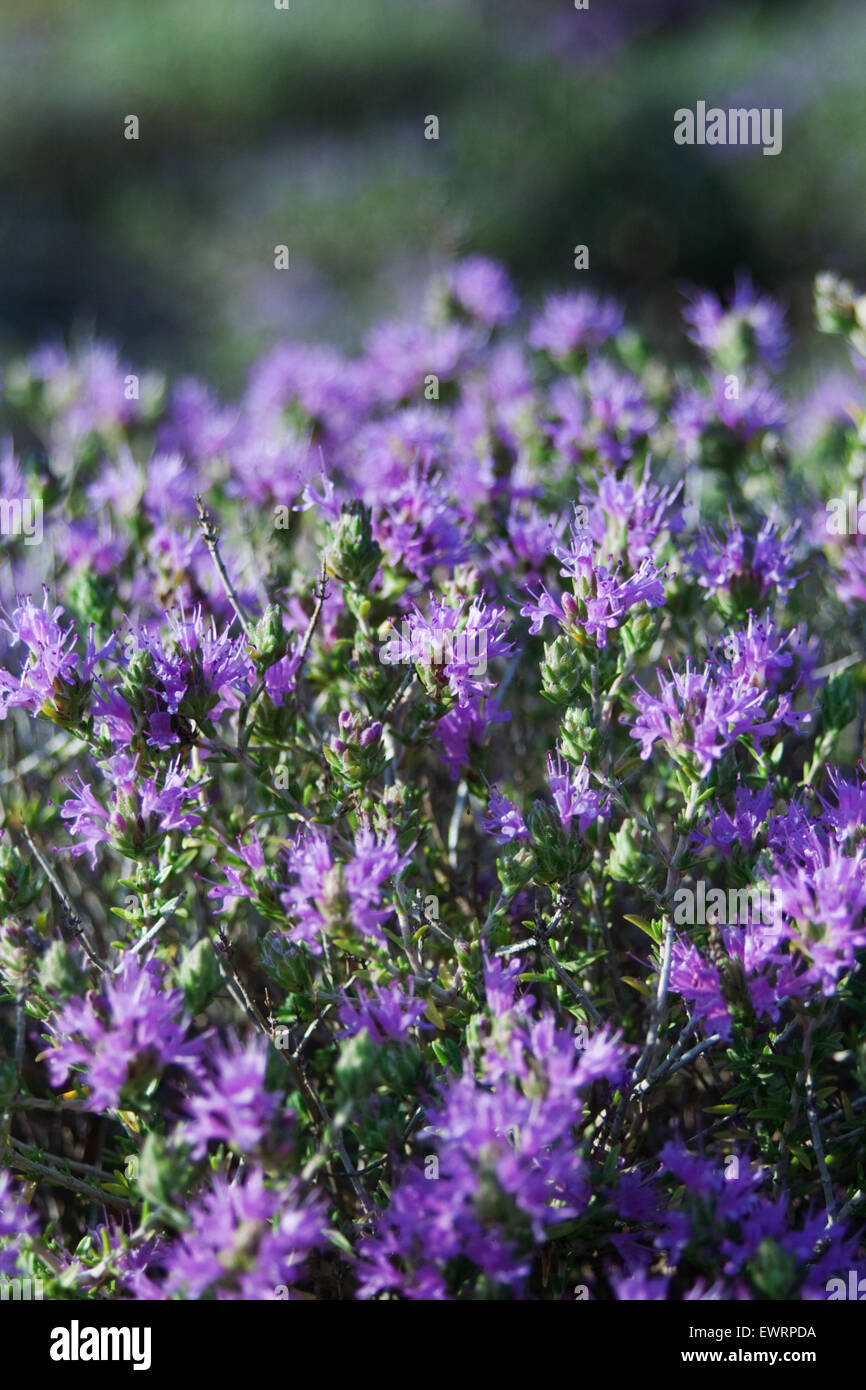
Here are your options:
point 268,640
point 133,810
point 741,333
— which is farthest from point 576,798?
point 741,333

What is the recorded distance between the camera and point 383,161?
11594mm

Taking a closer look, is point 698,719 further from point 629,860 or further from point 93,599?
point 93,599

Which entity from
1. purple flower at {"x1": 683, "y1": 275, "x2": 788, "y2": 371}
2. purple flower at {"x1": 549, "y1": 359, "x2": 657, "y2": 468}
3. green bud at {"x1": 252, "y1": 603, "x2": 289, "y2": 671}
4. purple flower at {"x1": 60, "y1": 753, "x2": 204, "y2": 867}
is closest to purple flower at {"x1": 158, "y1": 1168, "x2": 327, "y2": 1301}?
purple flower at {"x1": 60, "y1": 753, "x2": 204, "y2": 867}

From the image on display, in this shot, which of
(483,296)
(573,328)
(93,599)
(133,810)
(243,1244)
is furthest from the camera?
(483,296)

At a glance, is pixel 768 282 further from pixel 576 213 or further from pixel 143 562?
pixel 143 562

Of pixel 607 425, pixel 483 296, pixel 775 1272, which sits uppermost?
pixel 483 296

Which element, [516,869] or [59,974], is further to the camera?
[516,869]

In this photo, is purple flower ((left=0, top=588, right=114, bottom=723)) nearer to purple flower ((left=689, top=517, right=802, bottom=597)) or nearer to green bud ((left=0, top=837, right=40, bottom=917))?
green bud ((left=0, top=837, right=40, bottom=917))

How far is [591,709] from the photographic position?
1846 mm

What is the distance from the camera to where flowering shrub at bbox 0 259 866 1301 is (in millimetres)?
1522

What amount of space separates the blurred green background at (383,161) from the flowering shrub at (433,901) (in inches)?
222

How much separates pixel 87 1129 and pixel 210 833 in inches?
25.3

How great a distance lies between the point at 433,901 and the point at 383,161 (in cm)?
1101

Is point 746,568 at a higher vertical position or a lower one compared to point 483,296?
lower
